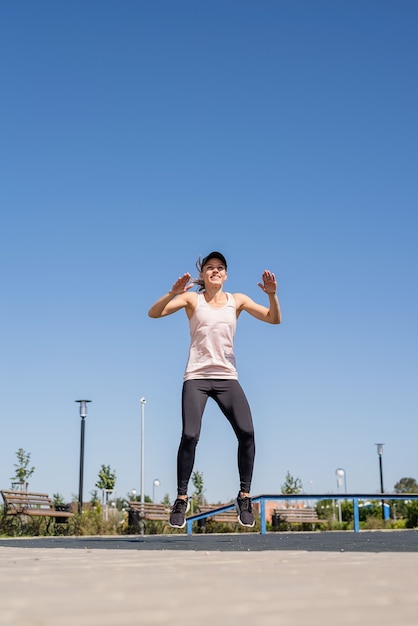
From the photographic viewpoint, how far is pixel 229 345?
671 cm

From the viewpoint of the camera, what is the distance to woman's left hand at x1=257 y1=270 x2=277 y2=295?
264 inches

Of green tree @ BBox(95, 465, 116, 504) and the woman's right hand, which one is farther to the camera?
green tree @ BBox(95, 465, 116, 504)

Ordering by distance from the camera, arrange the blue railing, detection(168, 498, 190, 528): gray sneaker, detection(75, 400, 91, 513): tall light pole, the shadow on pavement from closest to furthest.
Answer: the shadow on pavement → detection(168, 498, 190, 528): gray sneaker → the blue railing → detection(75, 400, 91, 513): tall light pole

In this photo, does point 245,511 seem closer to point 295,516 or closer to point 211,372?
point 211,372

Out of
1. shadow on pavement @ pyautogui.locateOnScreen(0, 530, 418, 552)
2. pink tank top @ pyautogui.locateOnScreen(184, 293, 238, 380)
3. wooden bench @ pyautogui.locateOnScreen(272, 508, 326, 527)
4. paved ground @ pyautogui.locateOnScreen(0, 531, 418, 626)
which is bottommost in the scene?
shadow on pavement @ pyautogui.locateOnScreen(0, 530, 418, 552)

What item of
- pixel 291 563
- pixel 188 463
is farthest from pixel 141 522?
pixel 291 563

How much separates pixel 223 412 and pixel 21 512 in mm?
9736

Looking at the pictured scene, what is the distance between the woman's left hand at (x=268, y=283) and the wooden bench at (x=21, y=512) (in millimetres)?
10151

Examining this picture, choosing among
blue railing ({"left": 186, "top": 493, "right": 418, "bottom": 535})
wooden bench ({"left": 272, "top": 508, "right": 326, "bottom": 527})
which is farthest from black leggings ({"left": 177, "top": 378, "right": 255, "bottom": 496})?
wooden bench ({"left": 272, "top": 508, "right": 326, "bottom": 527})

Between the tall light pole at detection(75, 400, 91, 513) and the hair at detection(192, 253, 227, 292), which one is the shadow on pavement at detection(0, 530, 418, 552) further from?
the tall light pole at detection(75, 400, 91, 513)

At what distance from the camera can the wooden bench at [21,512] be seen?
1518cm

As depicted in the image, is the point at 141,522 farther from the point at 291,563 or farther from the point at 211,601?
the point at 211,601

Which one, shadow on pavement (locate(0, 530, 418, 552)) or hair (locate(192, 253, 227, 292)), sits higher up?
hair (locate(192, 253, 227, 292))

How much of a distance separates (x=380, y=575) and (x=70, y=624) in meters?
1.28
